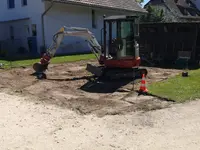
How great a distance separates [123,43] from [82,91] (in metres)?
Answer: 2.68

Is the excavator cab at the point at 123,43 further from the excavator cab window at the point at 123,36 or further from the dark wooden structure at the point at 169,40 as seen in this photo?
the dark wooden structure at the point at 169,40

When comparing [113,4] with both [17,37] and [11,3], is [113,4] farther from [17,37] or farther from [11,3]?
[17,37]

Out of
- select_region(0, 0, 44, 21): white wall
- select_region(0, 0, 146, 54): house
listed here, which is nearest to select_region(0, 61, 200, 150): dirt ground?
select_region(0, 0, 146, 54): house

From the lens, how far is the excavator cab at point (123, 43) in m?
11.6

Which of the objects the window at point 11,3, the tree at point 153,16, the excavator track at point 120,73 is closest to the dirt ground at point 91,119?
the excavator track at point 120,73

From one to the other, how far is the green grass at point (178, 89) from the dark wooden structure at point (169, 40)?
5.43m

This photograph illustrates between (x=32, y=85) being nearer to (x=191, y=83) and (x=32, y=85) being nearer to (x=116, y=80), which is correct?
(x=116, y=80)

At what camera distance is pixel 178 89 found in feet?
32.9

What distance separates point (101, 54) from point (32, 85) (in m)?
3.24

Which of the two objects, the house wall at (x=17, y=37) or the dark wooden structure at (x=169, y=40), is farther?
the house wall at (x=17, y=37)

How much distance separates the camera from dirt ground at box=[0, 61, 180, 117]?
801 cm

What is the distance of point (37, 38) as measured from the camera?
76.7ft

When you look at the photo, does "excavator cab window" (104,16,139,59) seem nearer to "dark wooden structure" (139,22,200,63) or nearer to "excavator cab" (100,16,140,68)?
"excavator cab" (100,16,140,68)

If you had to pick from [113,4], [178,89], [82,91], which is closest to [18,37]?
[113,4]
